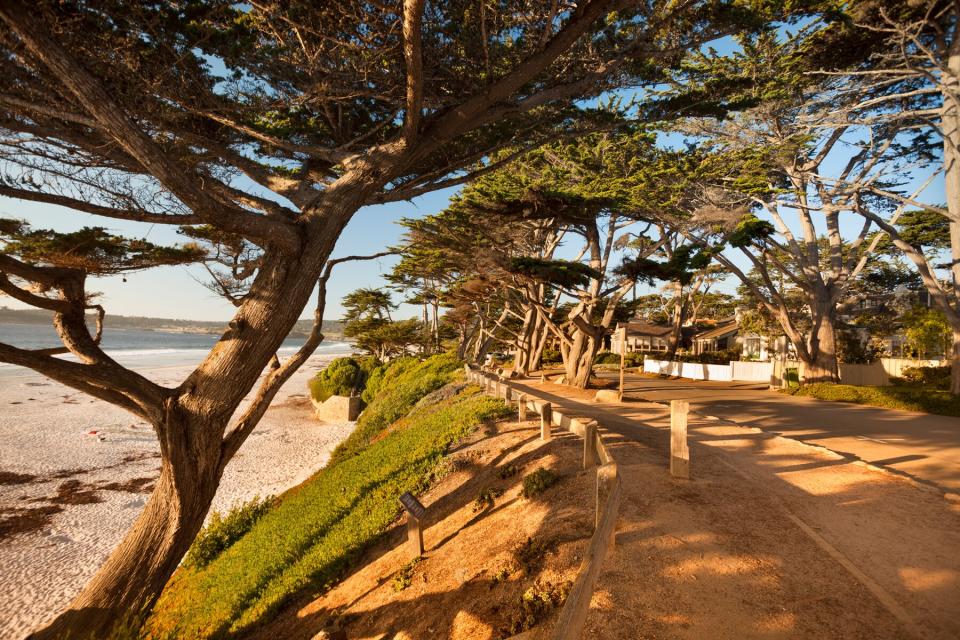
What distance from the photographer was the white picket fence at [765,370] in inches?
796

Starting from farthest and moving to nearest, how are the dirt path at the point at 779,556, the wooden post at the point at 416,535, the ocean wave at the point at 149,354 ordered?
the ocean wave at the point at 149,354, the wooden post at the point at 416,535, the dirt path at the point at 779,556

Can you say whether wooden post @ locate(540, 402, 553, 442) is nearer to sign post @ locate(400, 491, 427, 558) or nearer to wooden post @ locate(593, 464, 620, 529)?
sign post @ locate(400, 491, 427, 558)

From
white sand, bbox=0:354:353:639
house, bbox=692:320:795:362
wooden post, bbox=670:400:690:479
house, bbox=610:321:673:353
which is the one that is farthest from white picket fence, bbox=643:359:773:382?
wooden post, bbox=670:400:690:479

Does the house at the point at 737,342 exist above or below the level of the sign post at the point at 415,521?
above

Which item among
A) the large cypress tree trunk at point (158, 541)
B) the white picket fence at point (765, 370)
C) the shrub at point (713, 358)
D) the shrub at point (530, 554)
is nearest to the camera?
the shrub at point (530, 554)

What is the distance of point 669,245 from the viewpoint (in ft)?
71.5

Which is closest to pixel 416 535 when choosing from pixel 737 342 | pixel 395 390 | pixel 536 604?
Answer: pixel 536 604

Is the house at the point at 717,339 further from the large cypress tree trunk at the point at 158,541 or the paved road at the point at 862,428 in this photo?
the large cypress tree trunk at the point at 158,541

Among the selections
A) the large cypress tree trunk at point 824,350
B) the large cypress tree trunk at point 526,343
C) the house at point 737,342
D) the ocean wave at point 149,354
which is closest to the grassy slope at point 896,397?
the large cypress tree trunk at point 824,350

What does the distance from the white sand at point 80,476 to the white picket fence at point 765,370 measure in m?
20.8

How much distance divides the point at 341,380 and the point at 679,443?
885 inches

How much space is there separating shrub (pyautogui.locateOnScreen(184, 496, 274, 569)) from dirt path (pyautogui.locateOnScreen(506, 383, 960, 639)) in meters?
8.57

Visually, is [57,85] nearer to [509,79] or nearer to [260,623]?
[509,79]

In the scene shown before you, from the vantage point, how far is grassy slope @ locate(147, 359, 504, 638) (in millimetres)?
5949
